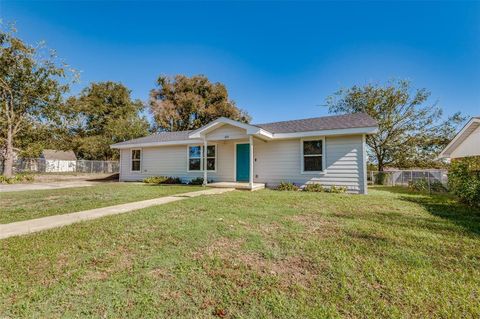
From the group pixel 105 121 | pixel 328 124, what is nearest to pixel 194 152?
pixel 328 124

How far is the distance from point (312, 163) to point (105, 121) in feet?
116

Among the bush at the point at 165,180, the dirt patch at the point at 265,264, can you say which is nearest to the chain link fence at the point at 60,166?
the bush at the point at 165,180

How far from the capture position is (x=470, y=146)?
1233 centimetres

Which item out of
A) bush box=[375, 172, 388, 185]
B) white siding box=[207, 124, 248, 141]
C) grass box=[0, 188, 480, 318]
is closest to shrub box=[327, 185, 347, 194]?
white siding box=[207, 124, 248, 141]

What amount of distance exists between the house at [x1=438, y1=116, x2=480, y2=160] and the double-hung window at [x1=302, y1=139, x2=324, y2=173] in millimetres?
8072

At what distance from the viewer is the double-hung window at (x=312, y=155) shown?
9.90 metres

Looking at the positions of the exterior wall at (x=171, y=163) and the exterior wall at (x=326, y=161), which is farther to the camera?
the exterior wall at (x=171, y=163)

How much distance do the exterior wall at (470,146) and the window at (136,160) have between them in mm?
19449

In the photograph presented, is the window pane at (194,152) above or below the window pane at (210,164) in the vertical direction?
above

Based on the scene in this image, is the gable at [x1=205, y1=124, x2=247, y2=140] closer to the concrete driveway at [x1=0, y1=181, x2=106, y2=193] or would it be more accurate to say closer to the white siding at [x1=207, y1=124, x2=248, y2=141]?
the white siding at [x1=207, y1=124, x2=248, y2=141]

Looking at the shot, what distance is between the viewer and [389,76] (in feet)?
63.6

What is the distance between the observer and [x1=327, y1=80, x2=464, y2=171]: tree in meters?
18.4

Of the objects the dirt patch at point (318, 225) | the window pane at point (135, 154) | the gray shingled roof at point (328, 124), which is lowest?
the dirt patch at point (318, 225)

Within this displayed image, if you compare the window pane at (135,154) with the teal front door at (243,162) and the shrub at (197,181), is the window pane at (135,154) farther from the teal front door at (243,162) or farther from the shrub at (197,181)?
the teal front door at (243,162)
